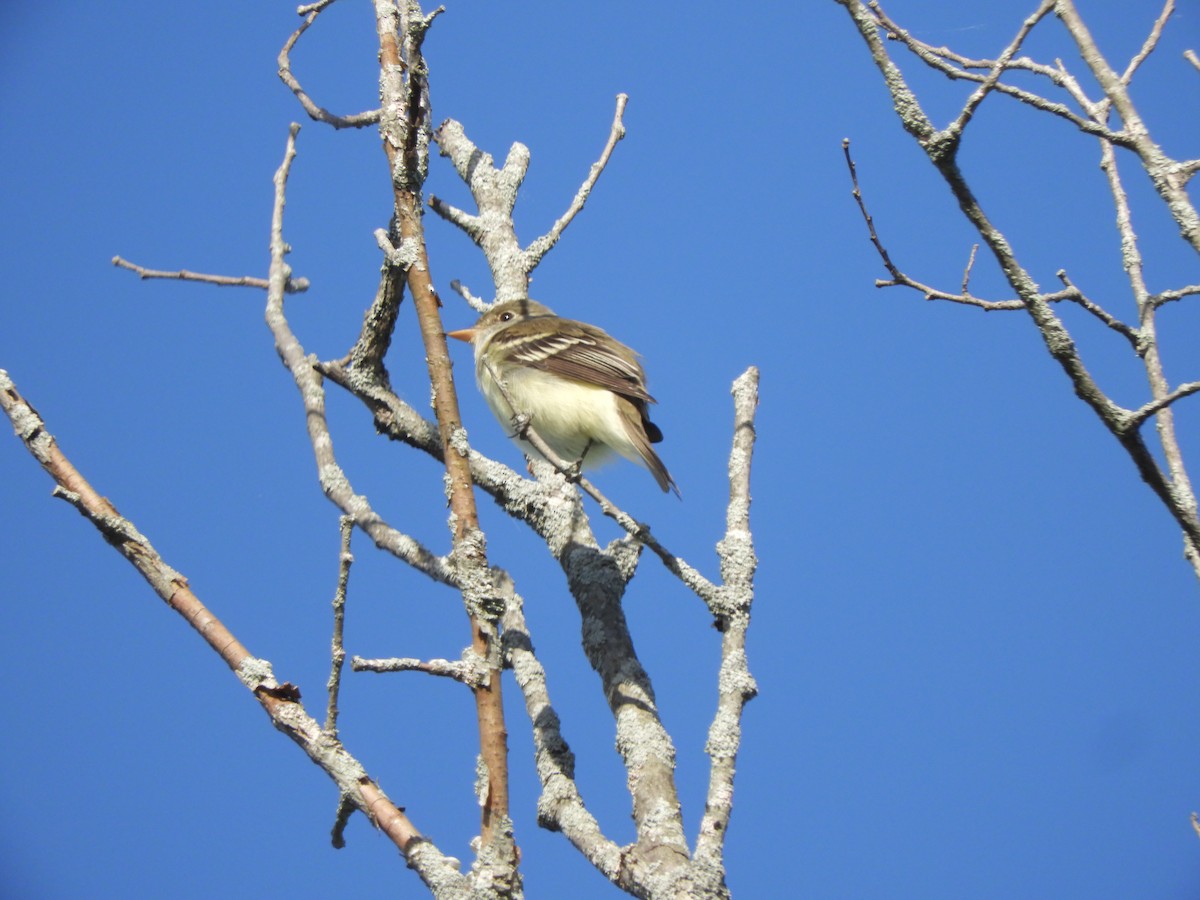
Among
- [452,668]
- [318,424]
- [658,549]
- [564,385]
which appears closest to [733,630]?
[658,549]

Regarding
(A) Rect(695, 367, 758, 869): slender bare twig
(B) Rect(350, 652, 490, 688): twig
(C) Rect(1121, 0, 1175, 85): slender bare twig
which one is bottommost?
(B) Rect(350, 652, 490, 688): twig

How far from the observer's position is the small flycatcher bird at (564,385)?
7008 millimetres

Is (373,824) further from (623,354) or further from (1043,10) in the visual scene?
(623,354)

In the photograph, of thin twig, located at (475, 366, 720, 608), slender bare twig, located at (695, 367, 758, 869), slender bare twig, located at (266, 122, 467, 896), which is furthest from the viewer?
thin twig, located at (475, 366, 720, 608)

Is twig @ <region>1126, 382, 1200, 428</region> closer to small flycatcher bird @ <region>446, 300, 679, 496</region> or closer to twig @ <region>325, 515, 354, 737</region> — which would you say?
twig @ <region>325, 515, 354, 737</region>

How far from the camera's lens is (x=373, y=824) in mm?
2902

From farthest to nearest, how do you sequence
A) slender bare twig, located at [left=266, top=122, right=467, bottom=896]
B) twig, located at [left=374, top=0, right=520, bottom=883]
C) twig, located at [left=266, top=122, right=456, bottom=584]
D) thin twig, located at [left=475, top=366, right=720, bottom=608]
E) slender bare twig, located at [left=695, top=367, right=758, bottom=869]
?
twig, located at [left=266, top=122, right=456, bottom=584] < thin twig, located at [left=475, top=366, right=720, bottom=608] < slender bare twig, located at [left=695, top=367, right=758, bottom=869] < slender bare twig, located at [left=266, top=122, right=467, bottom=896] < twig, located at [left=374, top=0, right=520, bottom=883]

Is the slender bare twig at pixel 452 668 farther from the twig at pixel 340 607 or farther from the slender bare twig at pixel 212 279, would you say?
the slender bare twig at pixel 212 279

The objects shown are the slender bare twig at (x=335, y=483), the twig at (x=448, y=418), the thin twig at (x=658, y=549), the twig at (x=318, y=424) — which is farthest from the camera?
the twig at (x=318, y=424)

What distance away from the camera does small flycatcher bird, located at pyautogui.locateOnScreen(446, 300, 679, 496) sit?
7008 mm

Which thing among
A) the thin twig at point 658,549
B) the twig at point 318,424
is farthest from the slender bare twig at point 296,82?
the thin twig at point 658,549

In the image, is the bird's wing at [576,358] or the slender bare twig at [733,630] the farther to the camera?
the bird's wing at [576,358]

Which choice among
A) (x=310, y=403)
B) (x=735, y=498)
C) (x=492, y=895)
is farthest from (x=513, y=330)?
(x=492, y=895)

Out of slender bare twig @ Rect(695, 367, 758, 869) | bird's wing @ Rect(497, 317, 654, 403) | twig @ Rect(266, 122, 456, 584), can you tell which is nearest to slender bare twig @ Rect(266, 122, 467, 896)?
twig @ Rect(266, 122, 456, 584)
